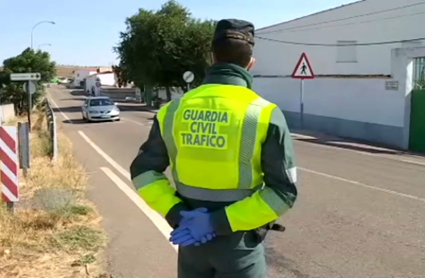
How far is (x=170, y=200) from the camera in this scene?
8.24 ft

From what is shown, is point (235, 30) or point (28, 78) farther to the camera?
point (28, 78)

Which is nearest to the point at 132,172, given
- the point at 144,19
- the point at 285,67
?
the point at 285,67

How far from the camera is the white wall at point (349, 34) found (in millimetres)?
26328

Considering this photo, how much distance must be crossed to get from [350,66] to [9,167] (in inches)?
978

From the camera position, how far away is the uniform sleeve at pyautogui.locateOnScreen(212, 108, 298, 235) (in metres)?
2.29

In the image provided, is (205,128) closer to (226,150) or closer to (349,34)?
(226,150)

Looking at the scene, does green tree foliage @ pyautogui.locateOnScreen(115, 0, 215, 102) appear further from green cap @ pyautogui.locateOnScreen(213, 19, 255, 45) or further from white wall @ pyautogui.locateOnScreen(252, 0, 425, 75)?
green cap @ pyautogui.locateOnScreen(213, 19, 255, 45)

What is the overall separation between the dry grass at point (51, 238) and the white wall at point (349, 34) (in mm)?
20580

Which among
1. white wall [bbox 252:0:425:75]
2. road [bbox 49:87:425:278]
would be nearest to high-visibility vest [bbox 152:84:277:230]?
road [bbox 49:87:425:278]

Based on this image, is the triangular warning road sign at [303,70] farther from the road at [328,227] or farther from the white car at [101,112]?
the white car at [101,112]

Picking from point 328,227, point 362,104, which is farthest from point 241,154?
point 362,104

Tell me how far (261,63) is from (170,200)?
35.2m

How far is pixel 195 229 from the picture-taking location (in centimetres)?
234

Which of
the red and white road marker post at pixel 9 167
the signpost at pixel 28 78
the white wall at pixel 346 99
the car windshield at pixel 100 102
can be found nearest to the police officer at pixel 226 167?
the red and white road marker post at pixel 9 167
